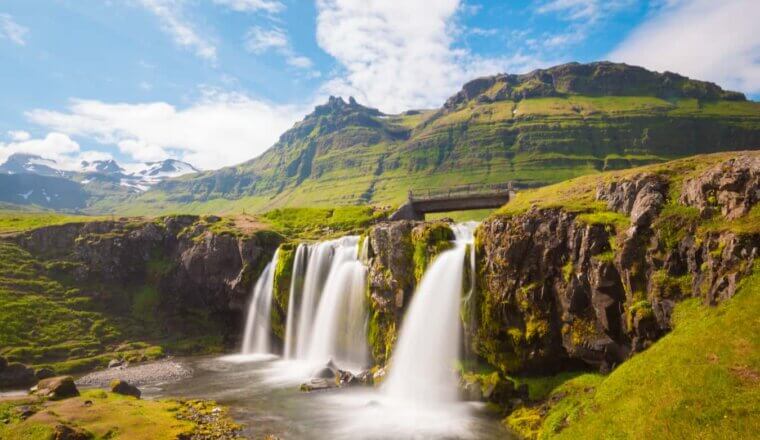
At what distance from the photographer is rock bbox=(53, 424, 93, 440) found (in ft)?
97.5

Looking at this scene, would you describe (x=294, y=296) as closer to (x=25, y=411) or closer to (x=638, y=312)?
(x=25, y=411)

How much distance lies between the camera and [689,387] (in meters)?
22.8

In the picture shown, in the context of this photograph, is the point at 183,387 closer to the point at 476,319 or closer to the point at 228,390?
the point at 228,390

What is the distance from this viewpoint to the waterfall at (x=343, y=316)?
5581 centimetres

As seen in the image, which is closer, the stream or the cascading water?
the stream

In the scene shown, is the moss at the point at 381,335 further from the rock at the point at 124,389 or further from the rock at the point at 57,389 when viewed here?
the rock at the point at 57,389

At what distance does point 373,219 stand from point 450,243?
44.4m

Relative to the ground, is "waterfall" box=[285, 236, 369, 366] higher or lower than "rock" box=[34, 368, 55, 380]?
higher

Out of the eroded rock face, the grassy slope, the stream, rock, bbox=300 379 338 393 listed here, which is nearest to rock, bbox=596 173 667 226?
the eroded rock face

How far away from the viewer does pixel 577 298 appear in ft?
122

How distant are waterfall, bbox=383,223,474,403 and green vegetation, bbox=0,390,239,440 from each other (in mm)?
16593

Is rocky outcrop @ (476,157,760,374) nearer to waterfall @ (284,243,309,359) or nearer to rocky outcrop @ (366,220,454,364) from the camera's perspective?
rocky outcrop @ (366,220,454,364)

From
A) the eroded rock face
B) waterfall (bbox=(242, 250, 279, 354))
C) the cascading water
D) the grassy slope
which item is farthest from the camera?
waterfall (bbox=(242, 250, 279, 354))

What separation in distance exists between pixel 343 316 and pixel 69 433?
3204 cm
